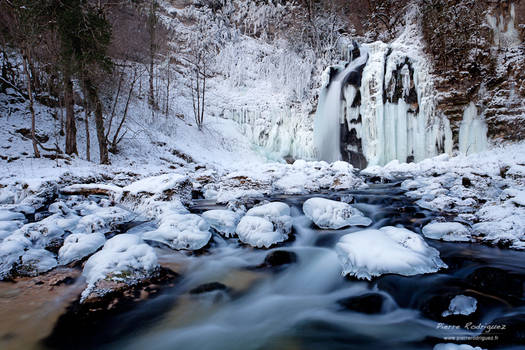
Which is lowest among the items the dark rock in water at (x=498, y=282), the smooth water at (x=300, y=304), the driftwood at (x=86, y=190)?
the smooth water at (x=300, y=304)

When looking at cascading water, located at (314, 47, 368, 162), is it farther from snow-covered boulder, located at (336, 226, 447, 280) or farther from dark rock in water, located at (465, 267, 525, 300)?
dark rock in water, located at (465, 267, 525, 300)

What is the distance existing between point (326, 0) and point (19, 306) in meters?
19.9

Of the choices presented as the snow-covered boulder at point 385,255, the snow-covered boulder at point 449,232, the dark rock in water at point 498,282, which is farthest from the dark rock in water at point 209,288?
the snow-covered boulder at point 449,232

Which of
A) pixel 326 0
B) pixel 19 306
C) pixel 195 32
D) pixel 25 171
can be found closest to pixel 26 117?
pixel 25 171

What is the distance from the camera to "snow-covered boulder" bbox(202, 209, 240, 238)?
3.08 metres

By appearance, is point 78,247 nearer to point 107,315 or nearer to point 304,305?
point 107,315

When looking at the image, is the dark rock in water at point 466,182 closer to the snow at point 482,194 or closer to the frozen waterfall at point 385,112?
the snow at point 482,194

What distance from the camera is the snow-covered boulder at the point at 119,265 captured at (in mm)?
1847

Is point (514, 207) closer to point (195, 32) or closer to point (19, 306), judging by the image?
point (19, 306)

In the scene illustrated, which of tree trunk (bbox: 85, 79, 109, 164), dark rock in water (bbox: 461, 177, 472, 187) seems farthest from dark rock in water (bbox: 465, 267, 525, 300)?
tree trunk (bbox: 85, 79, 109, 164)

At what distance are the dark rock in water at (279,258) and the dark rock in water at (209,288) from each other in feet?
1.64

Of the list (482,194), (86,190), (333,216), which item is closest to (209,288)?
(333,216)

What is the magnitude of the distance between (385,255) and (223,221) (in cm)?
183

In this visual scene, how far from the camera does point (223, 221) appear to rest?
320 centimetres
